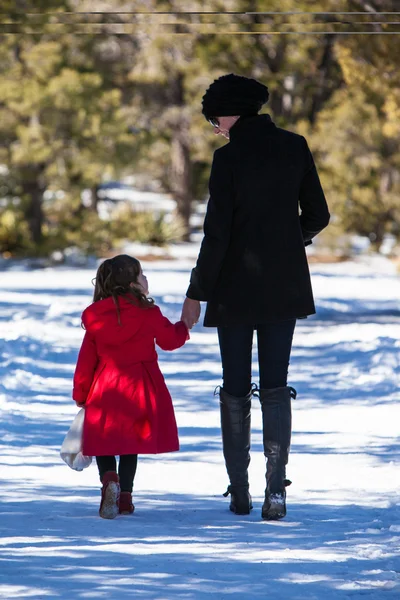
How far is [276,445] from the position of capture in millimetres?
5754

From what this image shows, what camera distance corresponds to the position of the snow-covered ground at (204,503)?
4.60 m

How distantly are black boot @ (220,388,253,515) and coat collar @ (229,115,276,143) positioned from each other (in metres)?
1.07

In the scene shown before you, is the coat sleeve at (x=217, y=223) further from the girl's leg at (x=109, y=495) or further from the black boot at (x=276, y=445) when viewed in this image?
the girl's leg at (x=109, y=495)

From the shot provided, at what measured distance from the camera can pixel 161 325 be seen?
19.4ft

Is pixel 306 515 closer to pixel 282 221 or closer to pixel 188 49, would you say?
pixel 282 221

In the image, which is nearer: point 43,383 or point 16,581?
point 16,581

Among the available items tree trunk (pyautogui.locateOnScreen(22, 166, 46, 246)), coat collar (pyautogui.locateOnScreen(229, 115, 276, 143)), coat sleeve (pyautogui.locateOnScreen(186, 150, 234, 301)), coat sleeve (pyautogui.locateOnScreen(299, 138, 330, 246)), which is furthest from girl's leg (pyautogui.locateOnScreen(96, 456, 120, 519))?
tree trunk (pyautogui.locateOnScreen(22, 166, 46, 246))

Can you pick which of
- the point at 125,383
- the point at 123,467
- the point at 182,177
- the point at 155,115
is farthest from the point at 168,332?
the point at 182,177

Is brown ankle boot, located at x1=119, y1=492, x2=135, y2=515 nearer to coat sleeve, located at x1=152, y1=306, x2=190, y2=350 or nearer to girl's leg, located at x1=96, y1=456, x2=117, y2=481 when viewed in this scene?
girl's leg, located at x1=96, y1=456, x2=117, y2=481

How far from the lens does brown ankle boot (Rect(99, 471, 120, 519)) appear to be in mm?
5715

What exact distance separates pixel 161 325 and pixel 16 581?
167cm

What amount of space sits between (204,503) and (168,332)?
83 cm

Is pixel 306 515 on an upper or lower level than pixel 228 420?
lower

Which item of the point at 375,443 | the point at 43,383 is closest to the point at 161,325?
the point at 375,443
